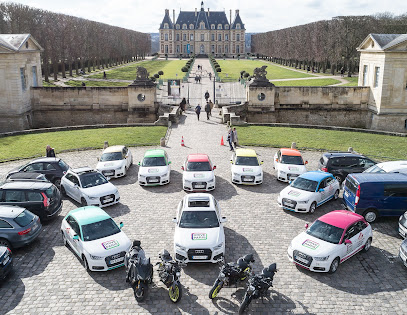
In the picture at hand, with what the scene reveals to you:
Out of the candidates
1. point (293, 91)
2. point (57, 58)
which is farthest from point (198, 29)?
point (293, 91)

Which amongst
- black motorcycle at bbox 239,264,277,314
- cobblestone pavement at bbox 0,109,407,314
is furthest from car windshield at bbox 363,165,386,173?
black motorcycle at bbox 239,264,277,314

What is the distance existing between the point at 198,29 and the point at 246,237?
5480 inches

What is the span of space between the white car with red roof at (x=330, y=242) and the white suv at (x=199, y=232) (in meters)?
2.32

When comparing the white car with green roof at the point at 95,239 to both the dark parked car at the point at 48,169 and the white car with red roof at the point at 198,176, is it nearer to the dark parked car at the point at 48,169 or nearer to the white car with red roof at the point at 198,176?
the white car with red roof at the point at 198,176

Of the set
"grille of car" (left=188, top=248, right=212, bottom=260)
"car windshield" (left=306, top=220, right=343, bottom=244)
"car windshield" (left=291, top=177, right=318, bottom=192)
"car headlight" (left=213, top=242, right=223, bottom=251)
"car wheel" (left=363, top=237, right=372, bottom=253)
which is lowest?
"car wheel" (left=363, top=237, right=372, bottom=253)

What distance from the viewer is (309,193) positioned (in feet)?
53.7

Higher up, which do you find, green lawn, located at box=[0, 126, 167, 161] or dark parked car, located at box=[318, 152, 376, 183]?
dark parked car, located at box=[318, 152, 376, 183]

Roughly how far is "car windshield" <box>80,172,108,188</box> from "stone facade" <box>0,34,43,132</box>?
20488 mm

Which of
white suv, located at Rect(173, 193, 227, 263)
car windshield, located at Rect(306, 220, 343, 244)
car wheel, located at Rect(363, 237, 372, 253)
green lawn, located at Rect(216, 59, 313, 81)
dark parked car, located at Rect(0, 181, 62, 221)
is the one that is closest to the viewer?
white suv, located at Rect(173, 193, 227, 263)

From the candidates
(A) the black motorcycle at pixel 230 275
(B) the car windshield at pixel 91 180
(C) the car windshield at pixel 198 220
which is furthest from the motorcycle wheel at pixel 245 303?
(B) the car windshield at pixel 91 180

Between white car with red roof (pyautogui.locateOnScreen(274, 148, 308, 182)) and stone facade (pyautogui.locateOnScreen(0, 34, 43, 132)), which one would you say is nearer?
white car with red roof (pyautogui.locateOnScreen(274, 148, 308, 182))

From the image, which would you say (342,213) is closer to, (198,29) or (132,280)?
(132,280)

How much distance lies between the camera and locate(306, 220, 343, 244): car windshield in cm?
1237

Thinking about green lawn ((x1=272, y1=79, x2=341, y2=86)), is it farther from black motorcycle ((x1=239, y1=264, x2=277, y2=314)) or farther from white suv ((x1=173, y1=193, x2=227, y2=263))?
black motorcycle ((x1=239, y1=264, x2=277, y2=314))
